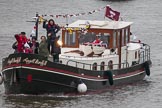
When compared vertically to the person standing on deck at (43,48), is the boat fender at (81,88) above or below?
below

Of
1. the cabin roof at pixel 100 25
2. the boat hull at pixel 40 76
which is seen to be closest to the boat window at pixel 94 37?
the cabin roof at pixel 100 25

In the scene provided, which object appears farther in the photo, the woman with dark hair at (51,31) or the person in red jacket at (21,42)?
the woman with dark hair at (51,31)

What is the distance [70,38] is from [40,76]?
14.0ft

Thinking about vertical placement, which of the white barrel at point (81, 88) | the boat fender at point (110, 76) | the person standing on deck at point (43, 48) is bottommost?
the white barrel at point (81, 88)

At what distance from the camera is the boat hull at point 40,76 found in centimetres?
3409

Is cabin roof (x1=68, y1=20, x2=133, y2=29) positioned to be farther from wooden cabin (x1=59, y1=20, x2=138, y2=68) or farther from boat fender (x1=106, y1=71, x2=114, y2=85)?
boat fender (x1=106, y1=71, x2=114, y2=85)

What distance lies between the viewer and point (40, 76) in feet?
113

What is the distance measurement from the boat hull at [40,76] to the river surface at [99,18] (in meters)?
0.38

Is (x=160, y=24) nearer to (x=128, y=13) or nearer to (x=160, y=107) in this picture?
(x=128, y=13)

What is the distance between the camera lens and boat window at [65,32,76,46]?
1499 inches

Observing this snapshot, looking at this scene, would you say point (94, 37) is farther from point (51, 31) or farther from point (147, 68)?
point (147, 68)

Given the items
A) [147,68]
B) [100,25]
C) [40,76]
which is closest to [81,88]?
[40,76]

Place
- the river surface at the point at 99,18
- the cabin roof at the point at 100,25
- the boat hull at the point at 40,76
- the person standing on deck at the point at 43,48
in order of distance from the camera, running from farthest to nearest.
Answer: the cabin roof at the point at 100,25 → the person standing on deck at the point at 43,48 → the river surface at the point at 99,18 → the boat hull at the point at 40,76

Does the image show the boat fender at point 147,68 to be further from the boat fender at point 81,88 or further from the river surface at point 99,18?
the boat fender at point 81,88
